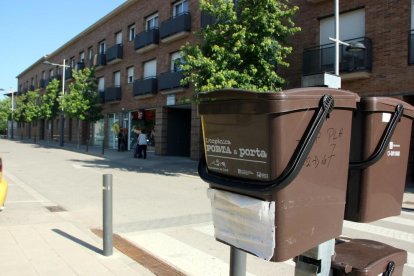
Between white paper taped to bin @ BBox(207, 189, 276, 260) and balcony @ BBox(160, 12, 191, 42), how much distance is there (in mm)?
22089

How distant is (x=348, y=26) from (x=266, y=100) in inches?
600

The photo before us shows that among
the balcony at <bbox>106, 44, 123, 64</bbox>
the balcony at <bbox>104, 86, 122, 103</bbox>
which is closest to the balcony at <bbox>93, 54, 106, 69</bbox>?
the balcony at <bbox>106, 44, 123, 64</bbox>

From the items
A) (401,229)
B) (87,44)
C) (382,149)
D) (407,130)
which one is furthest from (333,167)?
(87,44)

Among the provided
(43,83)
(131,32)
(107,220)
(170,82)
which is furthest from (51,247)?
(43,83)

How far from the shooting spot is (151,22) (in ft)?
92.6

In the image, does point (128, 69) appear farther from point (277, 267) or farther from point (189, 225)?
point (277, 267)

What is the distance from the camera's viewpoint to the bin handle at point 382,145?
7.32ft

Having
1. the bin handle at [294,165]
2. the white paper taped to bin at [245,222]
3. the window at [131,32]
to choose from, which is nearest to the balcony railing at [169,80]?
the window at [131,32]

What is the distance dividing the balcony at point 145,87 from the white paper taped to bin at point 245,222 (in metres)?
24.6

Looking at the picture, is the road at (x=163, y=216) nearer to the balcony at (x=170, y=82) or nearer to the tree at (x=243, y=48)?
the tree at (x=243, y=48)

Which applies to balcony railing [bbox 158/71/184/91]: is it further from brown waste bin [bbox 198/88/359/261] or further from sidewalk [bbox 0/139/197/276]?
brown waste bin [bbox 198/88/359/261]

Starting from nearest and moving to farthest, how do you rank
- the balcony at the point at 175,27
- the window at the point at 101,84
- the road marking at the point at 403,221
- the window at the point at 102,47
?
the road marking at the point at 403,221, the balcony at the point at 175,27, the window at the point at 101,84, the window at the point at 102,47

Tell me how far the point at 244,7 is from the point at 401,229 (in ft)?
35.0

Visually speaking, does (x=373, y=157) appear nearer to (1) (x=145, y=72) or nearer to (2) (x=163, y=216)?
(2) (x=163, y=216)
